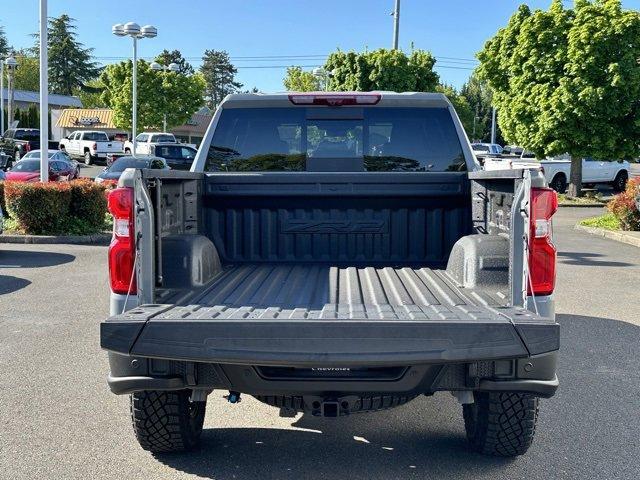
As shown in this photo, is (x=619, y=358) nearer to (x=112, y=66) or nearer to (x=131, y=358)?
(x=131, y=358)

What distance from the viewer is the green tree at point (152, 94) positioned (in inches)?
2027

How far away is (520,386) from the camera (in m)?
3.34

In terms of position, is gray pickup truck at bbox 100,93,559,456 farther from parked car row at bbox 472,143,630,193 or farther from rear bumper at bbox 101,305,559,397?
parked car row at bbox 472,143,630,193

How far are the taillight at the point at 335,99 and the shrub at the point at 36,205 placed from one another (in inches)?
430

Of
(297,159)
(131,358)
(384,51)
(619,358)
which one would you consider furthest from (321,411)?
(384,51)

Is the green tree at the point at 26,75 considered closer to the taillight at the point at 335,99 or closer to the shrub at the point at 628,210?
the shrub at the point at 628,210

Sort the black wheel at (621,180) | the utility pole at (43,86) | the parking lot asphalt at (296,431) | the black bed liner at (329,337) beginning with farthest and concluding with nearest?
1. the black wheel at (621,180)
2. the utility pole at (43,86)
3. the parking lot asphalt at (296,431)
4. the black bed liner at (329,337)

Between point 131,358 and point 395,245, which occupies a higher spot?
point 395,245

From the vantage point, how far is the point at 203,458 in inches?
165

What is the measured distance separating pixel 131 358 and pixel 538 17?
2233 cm

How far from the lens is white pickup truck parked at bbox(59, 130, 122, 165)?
1780 inches

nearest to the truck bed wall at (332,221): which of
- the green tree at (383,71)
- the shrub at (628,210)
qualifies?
the shrub at (628,210)

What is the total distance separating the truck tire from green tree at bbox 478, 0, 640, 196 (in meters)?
19.1

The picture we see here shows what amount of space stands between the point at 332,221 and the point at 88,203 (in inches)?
459
